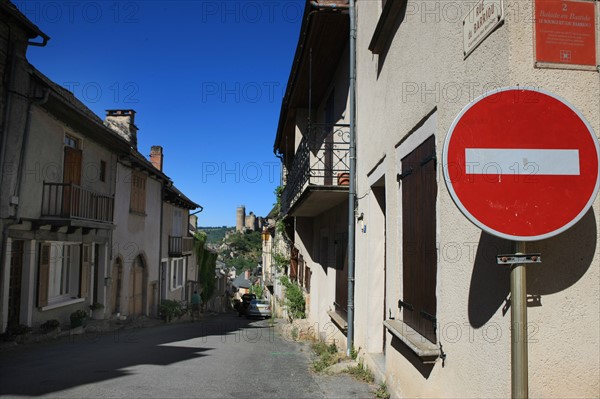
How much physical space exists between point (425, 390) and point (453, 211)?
4.73ft

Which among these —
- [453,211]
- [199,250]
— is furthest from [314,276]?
[199,250]

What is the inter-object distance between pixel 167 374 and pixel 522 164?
551 centimetres

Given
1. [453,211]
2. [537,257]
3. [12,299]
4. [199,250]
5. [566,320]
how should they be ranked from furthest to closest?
[199,250], [12,299], [453,211], [566,320], [537,257]

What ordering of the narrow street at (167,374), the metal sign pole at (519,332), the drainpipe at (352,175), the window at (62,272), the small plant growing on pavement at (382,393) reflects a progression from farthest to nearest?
the window at (62,272) → the drainpipe at (352,175) → the narrow street at (167,374) → the small plant growing on pavement at (382,393) → the metal sign pole at (519,332)

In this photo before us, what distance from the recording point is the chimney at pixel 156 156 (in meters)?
24.9

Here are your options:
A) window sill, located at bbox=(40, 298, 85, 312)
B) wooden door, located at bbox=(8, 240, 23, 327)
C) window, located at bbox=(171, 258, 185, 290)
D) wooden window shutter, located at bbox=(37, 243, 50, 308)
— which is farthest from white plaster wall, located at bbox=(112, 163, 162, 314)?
wooden door, located at bbox=(8, 240, 23, 327)

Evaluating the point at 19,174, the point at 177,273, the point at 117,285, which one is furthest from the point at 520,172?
the point at 177,273

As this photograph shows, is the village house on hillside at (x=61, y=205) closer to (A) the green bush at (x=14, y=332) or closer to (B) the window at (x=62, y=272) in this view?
(B) the window at (x=62, y=272)

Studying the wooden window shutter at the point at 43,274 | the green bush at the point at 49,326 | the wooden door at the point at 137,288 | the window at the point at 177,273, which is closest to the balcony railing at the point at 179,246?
the window at the point at 177,273

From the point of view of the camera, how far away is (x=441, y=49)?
3.38m

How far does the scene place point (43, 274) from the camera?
11602mm

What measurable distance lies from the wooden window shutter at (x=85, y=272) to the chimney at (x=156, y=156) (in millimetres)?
10963

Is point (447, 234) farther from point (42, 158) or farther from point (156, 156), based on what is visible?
point (156, 156)

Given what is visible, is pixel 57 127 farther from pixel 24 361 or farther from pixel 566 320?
pixel 566 320
